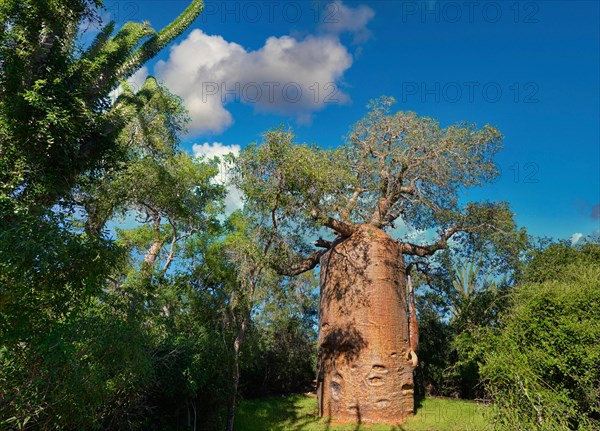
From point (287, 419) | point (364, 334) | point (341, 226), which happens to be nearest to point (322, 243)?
point (341, 226)

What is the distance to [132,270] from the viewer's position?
10.7 m

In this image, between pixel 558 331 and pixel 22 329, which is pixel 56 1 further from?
pixel 558 331

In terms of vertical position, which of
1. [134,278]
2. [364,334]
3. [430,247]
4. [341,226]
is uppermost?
[341,226]

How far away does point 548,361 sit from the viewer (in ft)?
20.9

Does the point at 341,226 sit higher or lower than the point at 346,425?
higher

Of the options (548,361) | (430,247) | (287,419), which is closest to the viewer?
(548,361)

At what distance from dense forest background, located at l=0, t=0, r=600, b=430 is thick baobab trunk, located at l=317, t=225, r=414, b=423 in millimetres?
1759

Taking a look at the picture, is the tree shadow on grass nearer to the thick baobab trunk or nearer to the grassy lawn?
the grassy lawn

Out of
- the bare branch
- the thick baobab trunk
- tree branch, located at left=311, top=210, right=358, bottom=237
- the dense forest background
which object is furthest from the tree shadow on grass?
tree branch, located at left=311, top=210, right=358, bottom=237

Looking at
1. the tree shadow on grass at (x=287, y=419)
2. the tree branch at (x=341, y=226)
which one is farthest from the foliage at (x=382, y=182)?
the tree shadow on grass at (x=287, y=419)

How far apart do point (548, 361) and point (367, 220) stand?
8063 mm

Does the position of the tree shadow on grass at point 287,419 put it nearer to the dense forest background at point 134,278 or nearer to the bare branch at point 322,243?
the dense forest background at point 134,278

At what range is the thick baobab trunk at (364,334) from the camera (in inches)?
427

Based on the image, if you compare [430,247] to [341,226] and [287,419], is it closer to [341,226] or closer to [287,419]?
[341,226]
